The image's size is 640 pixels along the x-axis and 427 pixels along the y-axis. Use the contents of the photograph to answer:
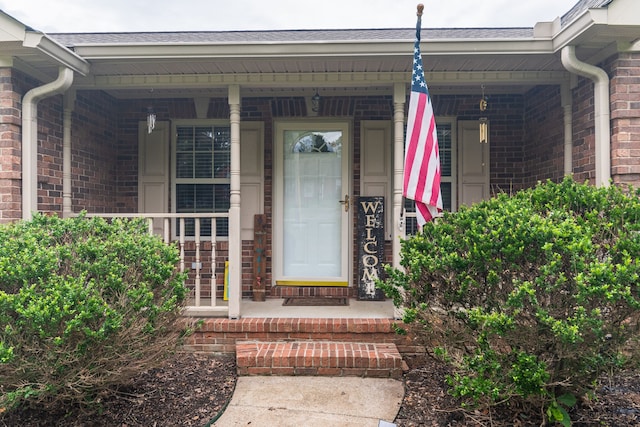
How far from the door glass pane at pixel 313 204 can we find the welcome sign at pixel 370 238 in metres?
0.30

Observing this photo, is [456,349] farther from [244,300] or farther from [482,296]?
[244,300]

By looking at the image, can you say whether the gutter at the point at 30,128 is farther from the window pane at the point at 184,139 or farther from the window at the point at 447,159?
the window at the point at 447,159

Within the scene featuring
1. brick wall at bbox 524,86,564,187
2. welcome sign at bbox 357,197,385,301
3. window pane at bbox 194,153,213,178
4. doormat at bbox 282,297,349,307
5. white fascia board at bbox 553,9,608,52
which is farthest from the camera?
window pane at bbox 194,153,213,178

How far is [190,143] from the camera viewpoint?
5.26m

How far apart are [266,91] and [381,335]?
2.92 m

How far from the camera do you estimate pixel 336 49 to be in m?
3.75

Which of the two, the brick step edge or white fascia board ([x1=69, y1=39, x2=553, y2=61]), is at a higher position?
white fascia board ([x1=69, y1=39, x2=553, y2=61])

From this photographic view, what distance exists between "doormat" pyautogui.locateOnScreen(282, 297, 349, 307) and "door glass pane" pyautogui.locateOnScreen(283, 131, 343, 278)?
0.32 m

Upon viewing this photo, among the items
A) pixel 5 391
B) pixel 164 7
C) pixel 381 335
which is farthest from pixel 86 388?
pixel 164 7

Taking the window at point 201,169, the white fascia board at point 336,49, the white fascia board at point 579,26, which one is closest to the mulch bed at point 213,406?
the window at point 201,169

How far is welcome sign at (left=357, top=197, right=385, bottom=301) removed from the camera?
495 centimetres

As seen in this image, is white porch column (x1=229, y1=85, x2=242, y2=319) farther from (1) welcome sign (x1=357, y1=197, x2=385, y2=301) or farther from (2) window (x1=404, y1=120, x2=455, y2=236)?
(2) window (x1=404, y1=120, x2=455, y2=236)

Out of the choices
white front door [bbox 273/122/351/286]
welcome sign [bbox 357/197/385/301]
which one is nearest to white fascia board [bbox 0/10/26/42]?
white front door [bbox 273/122/351/286]

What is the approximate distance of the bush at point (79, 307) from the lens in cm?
233
